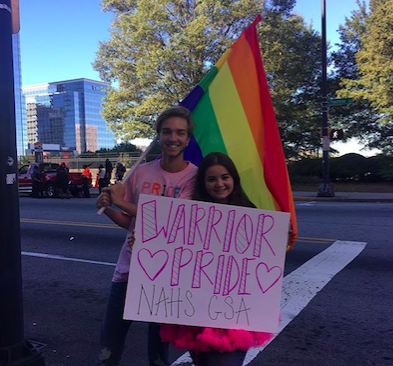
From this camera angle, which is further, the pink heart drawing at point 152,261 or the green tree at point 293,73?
the green tree at point 293,73

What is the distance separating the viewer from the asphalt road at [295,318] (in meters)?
3.46

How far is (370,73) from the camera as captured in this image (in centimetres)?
2305

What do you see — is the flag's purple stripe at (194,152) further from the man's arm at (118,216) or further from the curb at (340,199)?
the curb at (340,199)

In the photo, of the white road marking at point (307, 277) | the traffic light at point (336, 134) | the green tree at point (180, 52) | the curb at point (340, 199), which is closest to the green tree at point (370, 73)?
the green tree at point (180, 52)

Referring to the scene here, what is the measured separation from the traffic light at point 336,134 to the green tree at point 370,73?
6722 mm

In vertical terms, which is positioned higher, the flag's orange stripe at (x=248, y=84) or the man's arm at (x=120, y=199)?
the flag's orange stripe at (x=248, y=84)

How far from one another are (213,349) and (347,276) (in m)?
3.93

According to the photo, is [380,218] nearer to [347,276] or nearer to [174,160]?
[347,276]

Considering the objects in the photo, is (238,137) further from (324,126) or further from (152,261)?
(324,126)

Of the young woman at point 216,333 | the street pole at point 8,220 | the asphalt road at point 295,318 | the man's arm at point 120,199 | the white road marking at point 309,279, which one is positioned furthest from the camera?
the white road marking at point 309,279

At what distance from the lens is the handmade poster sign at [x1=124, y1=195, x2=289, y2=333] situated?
2143 mm

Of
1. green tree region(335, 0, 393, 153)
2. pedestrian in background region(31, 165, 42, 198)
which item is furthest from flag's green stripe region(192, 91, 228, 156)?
green tree region(335, 0, 393, 153)

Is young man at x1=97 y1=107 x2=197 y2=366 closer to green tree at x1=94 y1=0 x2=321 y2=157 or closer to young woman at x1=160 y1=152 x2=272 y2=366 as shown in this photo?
young woman at x1=160 y1=152 x2=272 y2=366

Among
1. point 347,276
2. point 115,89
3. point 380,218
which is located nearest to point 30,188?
point 115,89
